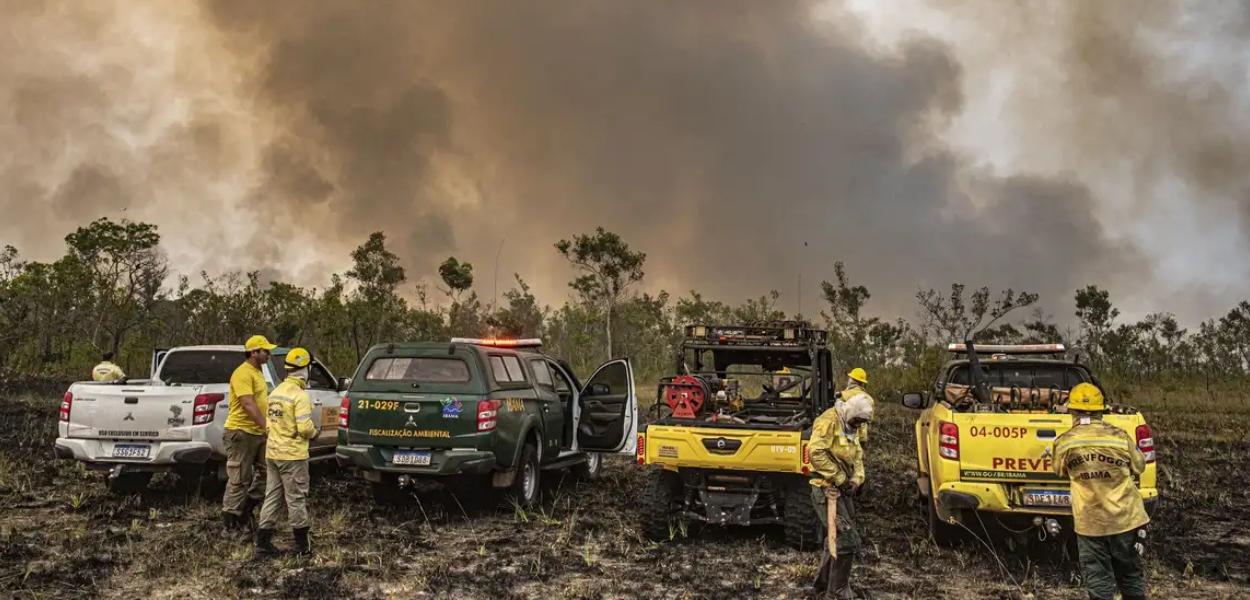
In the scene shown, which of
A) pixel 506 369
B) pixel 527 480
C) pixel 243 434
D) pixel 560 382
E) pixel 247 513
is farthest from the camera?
pixel 560 382

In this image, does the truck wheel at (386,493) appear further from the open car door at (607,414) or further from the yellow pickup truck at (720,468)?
the yellow pickup truck at (720,468)

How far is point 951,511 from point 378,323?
2656 cm

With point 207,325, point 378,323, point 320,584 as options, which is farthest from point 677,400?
point 207,325

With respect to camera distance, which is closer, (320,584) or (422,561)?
(320,584)

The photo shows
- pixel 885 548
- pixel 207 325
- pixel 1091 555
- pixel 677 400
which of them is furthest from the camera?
pixel 207 325

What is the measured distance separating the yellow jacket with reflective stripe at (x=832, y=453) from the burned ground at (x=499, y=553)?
35.9 inches

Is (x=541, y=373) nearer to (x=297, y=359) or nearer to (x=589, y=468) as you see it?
(x=589, y=468)

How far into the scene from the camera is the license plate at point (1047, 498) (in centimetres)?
629

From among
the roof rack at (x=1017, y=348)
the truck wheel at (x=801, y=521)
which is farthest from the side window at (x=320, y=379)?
the roof rack at (x=1017, y=348)

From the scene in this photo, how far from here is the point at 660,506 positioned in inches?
299

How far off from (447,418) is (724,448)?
9.09ft

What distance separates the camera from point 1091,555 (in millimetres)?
4949

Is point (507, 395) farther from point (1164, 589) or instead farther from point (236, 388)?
point (1164, 589)

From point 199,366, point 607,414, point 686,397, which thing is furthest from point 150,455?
point 686,397
